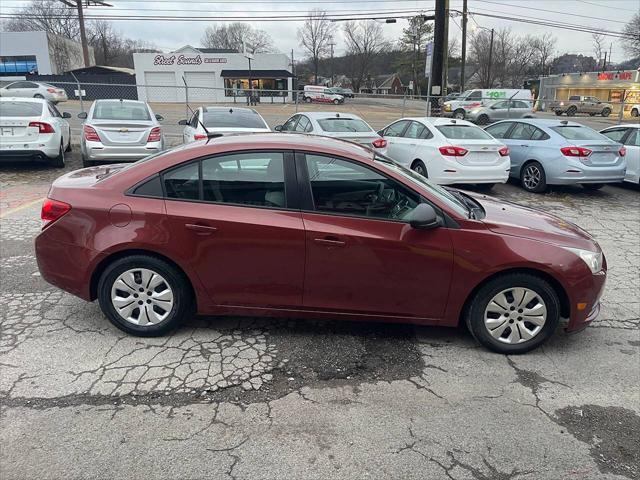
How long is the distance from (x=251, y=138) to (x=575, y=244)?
263 cm

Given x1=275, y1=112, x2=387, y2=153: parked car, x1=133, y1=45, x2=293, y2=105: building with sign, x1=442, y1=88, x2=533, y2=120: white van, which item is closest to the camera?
x1=275, y1=112, x2=387, y2=153: parked car

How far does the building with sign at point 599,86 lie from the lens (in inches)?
1507

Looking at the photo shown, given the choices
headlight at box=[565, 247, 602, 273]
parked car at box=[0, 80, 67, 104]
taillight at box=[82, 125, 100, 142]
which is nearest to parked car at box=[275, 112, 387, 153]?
taillight at box=[82, 125, 100, 142]

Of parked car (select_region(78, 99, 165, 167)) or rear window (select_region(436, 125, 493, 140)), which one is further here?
parked car (select_region(78, 99, 165, 167))

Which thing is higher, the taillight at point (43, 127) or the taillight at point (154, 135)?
the taillight at point (43, 127)

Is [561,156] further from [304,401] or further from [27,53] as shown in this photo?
[27,53]

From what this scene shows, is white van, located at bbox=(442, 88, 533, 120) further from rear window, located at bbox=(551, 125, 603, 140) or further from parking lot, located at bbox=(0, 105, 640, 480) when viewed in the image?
parking lot, located at bbox=(0, 105, 640, 480)

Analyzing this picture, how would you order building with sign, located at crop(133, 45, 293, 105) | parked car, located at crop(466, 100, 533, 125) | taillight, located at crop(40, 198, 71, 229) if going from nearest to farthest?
1. taillight, located at crop(40, 198, 71, 229)
2. parked car, located at crop(466, 100, 533, 125)
3. building with sign, located at crop(133, 45, 293, 105)

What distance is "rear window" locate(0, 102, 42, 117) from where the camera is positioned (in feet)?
32.4

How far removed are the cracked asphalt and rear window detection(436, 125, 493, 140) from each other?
5559 millimetres

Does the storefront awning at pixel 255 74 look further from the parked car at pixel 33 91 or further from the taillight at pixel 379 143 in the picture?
the taillight at pixel 379 143

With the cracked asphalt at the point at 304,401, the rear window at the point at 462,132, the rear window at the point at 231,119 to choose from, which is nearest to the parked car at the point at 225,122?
the rear window at the point at 231,119

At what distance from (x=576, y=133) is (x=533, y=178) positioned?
116 centimetres

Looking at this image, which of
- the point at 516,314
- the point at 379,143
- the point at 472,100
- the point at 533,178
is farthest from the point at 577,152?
the point at 472,100
